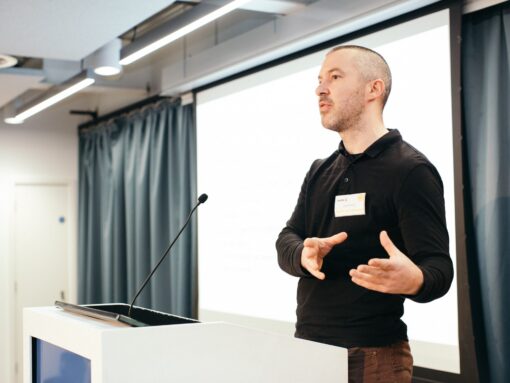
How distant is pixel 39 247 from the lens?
7.48 metres

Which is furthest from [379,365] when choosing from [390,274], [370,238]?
[390,274]

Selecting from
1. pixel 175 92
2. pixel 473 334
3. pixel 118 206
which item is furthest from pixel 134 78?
pixel 473 334

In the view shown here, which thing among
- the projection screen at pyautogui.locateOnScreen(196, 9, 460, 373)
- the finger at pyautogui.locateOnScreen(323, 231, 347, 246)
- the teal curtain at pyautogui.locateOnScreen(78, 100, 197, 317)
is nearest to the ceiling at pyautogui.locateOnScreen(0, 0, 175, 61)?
the projection screen at pyautogui.locateOnScreen(196, 9, 460, 373)

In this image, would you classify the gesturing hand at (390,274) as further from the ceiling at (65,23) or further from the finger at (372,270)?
the ceiling at (65,23)

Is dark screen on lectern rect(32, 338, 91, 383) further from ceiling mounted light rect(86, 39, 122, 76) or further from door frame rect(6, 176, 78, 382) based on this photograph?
door frame rect(6, 176, 78, 382)

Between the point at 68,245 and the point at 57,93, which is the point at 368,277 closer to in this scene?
the point at 57,93

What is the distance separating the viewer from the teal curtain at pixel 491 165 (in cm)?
311

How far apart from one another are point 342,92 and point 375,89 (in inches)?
3.8

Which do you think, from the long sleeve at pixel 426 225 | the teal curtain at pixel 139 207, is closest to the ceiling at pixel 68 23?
the teal curtain at pixel 139 207

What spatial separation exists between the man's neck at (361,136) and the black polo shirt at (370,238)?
0.04 m

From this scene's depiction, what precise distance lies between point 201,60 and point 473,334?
2826mm

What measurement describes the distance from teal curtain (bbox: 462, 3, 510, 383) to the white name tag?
58.6 inches

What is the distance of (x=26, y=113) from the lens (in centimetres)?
617

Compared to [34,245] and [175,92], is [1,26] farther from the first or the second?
[34,245]
